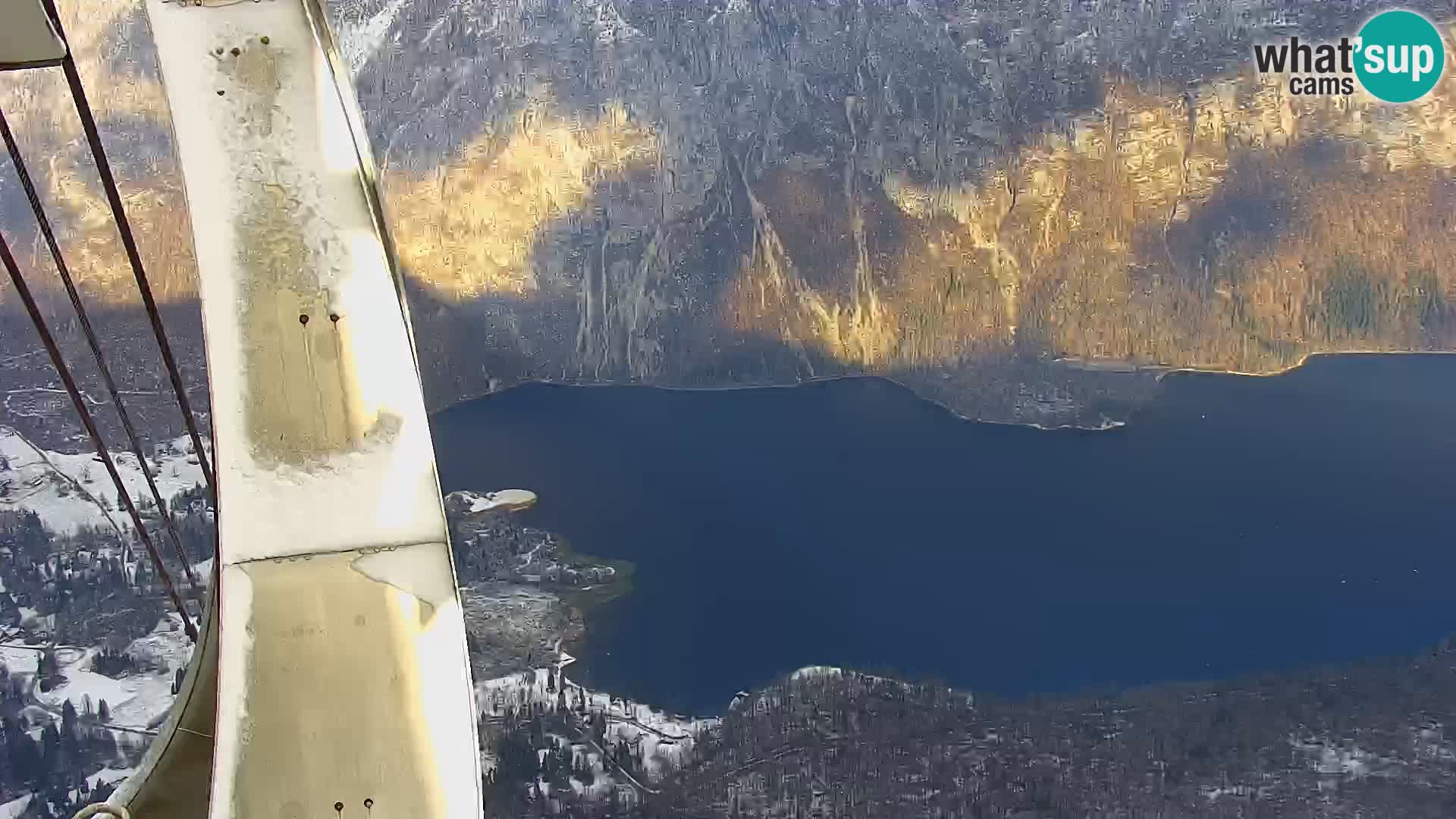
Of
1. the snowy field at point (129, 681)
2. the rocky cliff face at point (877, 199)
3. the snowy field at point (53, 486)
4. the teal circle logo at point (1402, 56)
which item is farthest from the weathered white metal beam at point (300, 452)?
the teal circle logo at point (1402, 56)

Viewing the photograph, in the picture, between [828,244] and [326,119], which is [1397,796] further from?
[326,119]

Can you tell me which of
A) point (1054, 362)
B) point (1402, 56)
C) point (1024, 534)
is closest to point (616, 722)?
point (1024, 534)

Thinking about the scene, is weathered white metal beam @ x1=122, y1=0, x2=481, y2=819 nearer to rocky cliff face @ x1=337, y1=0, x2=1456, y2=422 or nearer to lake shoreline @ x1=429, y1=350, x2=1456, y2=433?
lake shoreline @ x1=429, y1=350, x2=1456, y2=433

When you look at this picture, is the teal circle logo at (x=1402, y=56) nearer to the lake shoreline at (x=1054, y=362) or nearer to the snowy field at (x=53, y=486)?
the lake shoreline at (x=1054, y=362)

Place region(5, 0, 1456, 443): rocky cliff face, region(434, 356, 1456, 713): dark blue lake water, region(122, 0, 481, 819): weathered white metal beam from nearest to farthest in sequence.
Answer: region(122, 0, 481, 819): weathered white metal beam → region(434, 356, 1456, 713): dark blue lake water → region(5, 0, 1456, 443): rocky cliff face

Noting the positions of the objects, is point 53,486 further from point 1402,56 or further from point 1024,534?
point 1402,56

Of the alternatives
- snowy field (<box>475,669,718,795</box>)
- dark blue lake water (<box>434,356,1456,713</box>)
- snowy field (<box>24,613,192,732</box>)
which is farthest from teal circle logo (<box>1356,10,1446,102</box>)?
snowy field (<box>24,613,192,732</box>)
